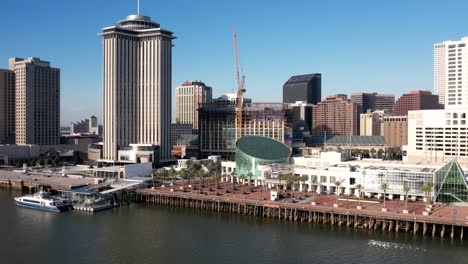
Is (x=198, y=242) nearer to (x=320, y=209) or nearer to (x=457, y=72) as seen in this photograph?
(x=320, y=209)

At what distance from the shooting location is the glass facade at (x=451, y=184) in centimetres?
7219

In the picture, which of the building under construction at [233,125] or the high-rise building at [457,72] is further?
the building under construction at [233,125]

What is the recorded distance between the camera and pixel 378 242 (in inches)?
2312

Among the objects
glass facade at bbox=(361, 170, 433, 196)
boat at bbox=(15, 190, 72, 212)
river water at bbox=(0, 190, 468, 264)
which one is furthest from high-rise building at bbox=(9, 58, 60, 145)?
glass facade at bbox=(361, 170, 433, 196)

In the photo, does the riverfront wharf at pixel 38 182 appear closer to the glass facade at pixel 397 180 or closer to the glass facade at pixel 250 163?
the glass facade at pixel 250 163

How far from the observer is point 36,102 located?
174750 millimetres

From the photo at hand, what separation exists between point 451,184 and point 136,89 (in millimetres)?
96391

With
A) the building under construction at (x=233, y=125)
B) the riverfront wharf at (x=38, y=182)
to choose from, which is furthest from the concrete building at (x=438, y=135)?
the riverfront wharf at (x=38, y=182)

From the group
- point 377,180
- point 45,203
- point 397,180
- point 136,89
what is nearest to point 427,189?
point 397,180

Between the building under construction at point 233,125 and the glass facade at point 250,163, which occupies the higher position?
the building under construction at point 233,125

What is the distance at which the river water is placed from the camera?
52625 millimetres

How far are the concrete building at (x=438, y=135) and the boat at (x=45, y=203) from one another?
3271 inches

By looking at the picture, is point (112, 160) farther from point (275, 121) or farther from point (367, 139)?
point (367, 139)

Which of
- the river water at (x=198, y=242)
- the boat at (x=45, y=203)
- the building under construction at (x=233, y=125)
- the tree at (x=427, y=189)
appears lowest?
the river water at (x=198, y=242)
